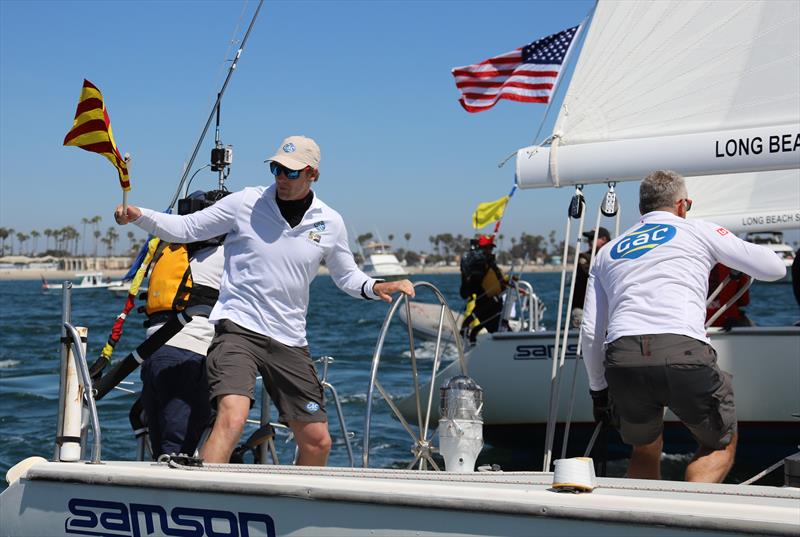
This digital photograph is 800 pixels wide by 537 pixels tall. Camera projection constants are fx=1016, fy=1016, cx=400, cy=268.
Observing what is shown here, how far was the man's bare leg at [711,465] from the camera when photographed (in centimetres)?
394

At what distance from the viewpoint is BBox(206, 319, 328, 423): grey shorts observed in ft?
13.7

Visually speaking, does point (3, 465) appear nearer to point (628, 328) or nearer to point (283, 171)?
point (283, 171)

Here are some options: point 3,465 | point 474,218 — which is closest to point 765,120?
point 474,218

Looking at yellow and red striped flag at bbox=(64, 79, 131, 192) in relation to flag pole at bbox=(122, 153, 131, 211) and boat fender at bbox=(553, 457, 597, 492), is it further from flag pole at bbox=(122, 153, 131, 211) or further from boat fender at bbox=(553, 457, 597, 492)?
boat fender at bbox=(553, 457, 597, 492)

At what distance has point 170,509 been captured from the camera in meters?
3.54

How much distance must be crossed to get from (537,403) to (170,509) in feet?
18.4

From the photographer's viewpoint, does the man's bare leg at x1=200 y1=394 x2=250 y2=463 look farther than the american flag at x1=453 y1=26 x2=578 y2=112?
No

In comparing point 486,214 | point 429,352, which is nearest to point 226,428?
point 486,214

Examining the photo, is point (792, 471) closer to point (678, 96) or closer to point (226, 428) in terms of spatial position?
point (226, 428)

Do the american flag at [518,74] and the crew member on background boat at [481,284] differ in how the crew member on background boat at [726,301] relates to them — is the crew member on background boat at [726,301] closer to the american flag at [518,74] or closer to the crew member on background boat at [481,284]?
the american flag at [518,74]

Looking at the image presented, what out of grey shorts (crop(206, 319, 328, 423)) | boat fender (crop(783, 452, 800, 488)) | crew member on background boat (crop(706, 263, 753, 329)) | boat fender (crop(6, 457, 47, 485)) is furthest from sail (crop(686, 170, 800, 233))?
boat fender (crop(6, 457, 47, 485))

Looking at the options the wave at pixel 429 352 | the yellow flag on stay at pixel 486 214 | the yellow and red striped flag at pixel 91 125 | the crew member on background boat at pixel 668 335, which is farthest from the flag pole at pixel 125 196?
the wave at pixel 429 352

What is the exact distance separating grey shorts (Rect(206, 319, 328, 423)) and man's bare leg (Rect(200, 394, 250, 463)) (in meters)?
0.03

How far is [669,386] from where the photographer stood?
387 centimetres
